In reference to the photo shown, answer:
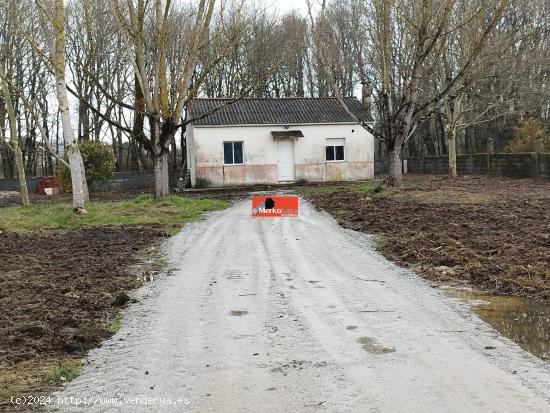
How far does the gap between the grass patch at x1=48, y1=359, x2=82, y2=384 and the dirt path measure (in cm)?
9

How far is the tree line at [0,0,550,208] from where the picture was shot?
18.2 metres

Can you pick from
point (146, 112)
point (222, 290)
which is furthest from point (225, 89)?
point (222, 290)

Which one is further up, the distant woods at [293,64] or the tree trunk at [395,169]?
the distant woods at [293,64]

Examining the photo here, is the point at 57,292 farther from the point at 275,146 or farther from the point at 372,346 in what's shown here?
the point at 275,146

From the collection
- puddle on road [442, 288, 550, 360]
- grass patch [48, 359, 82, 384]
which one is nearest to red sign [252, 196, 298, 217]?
puddle on road [442, 288, 550, 360]

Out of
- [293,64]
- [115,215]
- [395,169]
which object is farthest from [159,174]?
[293,64]

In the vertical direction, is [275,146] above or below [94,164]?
above

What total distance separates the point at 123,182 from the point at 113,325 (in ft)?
87.2

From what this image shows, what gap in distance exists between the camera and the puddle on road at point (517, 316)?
5211 mm

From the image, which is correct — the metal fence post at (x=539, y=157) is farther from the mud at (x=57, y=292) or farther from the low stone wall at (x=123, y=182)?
the low stone wall at (x=123, y=182)

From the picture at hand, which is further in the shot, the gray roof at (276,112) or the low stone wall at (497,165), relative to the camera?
the gray roof at (276,112)

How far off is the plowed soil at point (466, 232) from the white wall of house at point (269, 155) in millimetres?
9977

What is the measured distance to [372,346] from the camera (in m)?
5.07

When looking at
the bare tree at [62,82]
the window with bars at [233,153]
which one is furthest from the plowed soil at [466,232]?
the window with bars at [233,153]
